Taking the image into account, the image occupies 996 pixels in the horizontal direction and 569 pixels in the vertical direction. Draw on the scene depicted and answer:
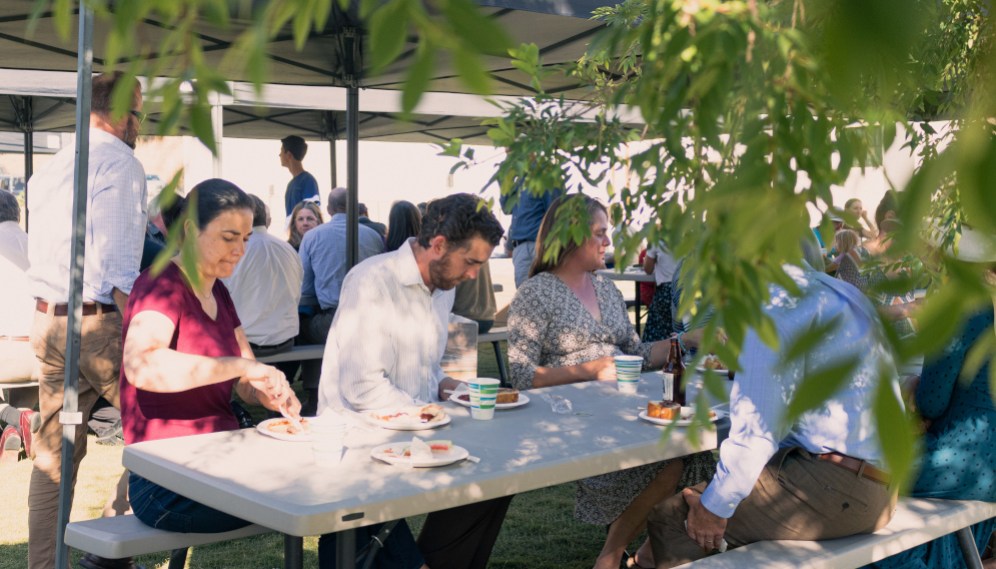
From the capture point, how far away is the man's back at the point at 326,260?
590cm

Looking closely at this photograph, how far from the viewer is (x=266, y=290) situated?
5.05 meters

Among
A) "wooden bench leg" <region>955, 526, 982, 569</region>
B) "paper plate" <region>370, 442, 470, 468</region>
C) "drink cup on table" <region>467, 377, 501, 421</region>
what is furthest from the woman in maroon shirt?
"wooden bench leg" <region>955, 526, 982, 569</region>

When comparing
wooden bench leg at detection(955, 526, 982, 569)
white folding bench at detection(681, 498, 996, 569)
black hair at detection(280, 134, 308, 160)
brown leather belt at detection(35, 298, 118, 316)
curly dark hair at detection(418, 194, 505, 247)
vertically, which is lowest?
wooden bench leg at detection(955, 526, 982, 569)

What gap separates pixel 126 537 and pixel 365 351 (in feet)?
3.02

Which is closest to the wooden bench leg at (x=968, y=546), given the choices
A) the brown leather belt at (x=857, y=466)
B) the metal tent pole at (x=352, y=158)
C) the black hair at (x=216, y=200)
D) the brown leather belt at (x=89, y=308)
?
the brown leather belt at (x=857, y=466)

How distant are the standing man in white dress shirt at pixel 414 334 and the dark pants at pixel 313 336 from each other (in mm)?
2815

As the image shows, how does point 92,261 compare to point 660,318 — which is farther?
point 660,318

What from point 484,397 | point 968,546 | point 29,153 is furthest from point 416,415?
point 29,153

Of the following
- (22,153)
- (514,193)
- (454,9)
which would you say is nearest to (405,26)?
(454,9)

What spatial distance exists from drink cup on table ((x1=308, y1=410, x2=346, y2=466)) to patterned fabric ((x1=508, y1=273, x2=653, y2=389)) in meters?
1.57

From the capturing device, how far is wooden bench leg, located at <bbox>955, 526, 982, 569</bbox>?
2.61 meters

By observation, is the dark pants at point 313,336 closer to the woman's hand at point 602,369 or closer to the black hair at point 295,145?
the black hair at point 295,145

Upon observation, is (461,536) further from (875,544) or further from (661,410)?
(875,544)

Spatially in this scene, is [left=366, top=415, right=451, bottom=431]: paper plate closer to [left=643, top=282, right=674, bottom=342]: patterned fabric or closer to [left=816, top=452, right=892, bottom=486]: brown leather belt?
[left=816, top=452, right=892, bottom=486]: brown leather belt
